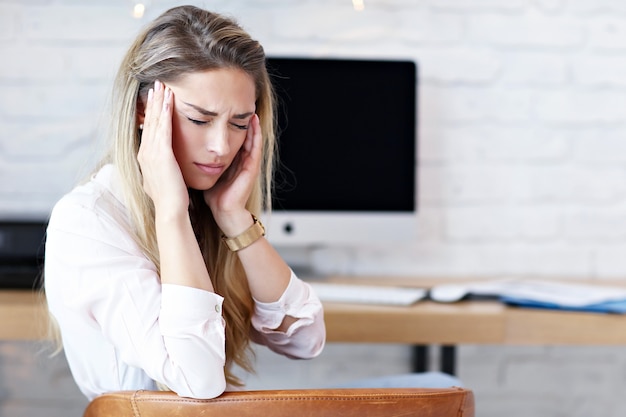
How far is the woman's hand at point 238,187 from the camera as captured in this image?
1.25 m

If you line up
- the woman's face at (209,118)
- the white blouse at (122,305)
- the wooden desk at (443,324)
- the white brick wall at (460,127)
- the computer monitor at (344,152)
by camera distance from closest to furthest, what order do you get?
1. the white blouse at (122,305)
2. the woman's face at (209,118)
3. the wooden desk at (443,324)
4. the computer monitor at (344,152)
5. the white brick wall at (460,127)

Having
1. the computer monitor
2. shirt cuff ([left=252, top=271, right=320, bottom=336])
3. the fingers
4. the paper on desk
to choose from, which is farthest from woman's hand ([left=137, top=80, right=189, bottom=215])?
the paper on desk

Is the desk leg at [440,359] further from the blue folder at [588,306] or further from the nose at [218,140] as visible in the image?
the nose at [218,140]

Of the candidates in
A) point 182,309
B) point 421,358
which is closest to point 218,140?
point 182,309

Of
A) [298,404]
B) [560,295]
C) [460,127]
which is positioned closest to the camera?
[298,404]

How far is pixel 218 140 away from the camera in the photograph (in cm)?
115

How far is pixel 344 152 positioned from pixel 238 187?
847 millimetres

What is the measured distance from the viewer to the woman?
3.42 ft

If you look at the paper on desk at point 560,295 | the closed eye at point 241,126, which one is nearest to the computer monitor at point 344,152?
the paper on desk at point 560,295

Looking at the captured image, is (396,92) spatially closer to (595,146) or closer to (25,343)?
(595,146)

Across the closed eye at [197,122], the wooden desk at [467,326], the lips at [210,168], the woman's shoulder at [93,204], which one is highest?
the closed eye at [197,122]

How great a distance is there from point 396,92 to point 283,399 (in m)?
1.33

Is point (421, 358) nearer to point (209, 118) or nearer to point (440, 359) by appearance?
point (440, 359)

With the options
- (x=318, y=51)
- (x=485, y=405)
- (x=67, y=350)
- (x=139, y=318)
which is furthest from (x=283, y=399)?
(x=485, y=405)
